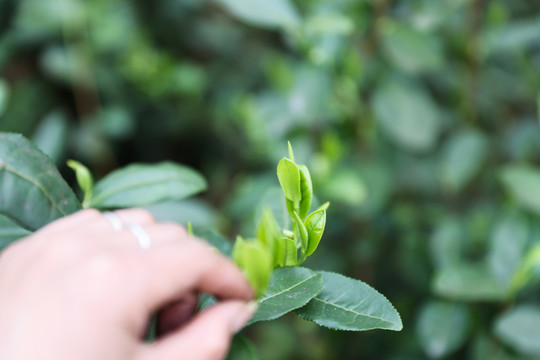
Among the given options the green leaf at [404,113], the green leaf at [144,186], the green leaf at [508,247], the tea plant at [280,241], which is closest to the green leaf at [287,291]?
the tea plant at [280,241]

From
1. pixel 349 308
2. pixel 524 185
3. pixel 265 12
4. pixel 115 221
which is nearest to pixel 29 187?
pixel 115 221

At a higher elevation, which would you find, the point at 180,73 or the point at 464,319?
the point at 180,73

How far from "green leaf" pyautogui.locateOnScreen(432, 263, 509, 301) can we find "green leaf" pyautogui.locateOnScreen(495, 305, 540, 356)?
5 centimetres

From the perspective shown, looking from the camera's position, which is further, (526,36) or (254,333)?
(254,333)

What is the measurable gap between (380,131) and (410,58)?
30 cm

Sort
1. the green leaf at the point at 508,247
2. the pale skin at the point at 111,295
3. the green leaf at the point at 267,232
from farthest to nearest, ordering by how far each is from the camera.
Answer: the green leaf at the point at 508,247
the green leaf at the point at 267,232
the pale skin at the point at 111,295

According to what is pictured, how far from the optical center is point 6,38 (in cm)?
185

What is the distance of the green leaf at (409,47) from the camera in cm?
130

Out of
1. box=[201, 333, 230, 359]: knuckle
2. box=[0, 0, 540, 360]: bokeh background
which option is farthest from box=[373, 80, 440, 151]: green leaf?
box=[201, 333, 230, 359]: knuckle

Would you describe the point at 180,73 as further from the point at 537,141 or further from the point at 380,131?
the point at 537,141

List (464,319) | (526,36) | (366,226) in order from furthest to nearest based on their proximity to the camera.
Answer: (366,226)
(526,36)
(464,319)

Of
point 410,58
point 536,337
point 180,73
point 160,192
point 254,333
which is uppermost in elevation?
point 410,58

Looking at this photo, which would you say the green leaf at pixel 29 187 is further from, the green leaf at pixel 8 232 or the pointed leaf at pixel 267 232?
the pointed leaf at pixel 267 232

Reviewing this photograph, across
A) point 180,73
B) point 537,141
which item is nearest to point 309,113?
point 537,141
